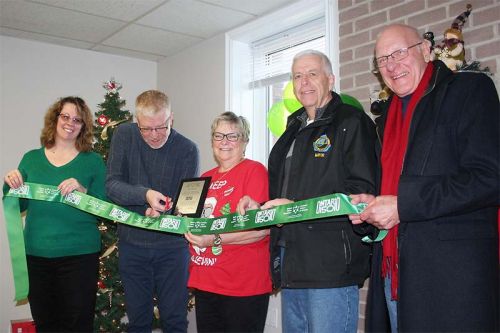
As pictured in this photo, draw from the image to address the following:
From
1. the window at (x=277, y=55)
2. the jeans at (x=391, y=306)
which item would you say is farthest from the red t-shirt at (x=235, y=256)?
the window at (x=277, y=55)

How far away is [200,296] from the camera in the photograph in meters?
2.30

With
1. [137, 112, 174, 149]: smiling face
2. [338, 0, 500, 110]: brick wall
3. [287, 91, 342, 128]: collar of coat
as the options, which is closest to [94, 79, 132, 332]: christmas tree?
[137, 112, 174, 149]: smiling face

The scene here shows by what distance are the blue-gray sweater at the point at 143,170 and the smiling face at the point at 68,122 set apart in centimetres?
33

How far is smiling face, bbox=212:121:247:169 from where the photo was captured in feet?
8.07

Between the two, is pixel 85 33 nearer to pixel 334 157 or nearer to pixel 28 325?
pixel 28 325

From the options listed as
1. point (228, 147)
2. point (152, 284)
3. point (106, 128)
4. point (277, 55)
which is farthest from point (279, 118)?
point (106, 128)

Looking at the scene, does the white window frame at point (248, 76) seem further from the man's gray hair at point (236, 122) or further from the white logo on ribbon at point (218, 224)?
the white logo on ribbon at point (218, 224)

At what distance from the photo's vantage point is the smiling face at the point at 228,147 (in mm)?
2461

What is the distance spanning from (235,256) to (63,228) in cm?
119

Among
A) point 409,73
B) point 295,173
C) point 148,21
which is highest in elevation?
point 148,21

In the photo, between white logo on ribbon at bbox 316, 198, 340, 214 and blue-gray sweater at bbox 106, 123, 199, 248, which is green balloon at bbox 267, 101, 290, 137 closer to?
blue-gray sweater at bbox 106, 123, 199, 248

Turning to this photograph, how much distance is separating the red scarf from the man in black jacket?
89mm

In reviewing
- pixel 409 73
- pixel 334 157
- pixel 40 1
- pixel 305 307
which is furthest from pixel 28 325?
pixel 409 73

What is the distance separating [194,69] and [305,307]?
13.1 feet
